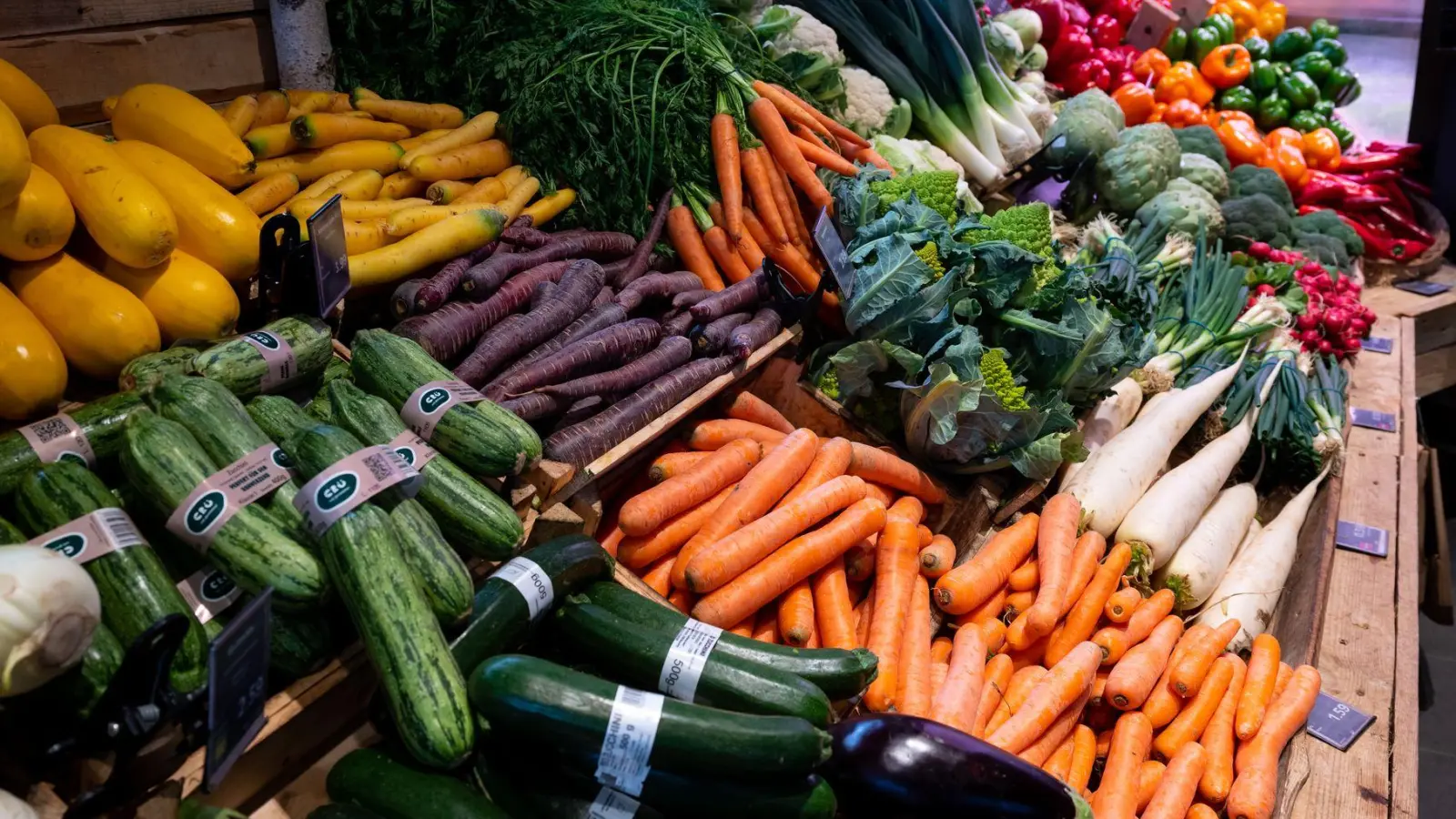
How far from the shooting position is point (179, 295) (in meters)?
1.80

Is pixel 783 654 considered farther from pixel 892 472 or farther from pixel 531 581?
pixel 892 472

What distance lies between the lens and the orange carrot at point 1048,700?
2.04 metres

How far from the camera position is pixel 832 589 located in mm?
2254

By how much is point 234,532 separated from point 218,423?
0.76 feet

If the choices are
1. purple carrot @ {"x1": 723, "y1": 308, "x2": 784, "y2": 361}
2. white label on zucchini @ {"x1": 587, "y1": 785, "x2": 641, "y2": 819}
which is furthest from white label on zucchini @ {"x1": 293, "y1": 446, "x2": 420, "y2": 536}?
purple carrot @ {"x1": 723, "y1": 308, "x2": 784, "y2": 361}

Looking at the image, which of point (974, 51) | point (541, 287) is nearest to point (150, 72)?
point (541, 287)

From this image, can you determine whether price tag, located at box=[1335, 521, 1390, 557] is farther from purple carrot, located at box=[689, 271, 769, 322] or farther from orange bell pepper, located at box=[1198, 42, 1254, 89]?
orange bell pepper, located at box=[1198, 42, 1254, 89]

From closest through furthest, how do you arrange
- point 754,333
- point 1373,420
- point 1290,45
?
1. point 754,333
2. point 1373,420
3. point 1290,45

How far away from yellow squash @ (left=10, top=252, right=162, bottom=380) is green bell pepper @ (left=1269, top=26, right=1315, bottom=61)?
735 centimetres

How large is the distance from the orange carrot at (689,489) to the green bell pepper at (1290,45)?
617cm

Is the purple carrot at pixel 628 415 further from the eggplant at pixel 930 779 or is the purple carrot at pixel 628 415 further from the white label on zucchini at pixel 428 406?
the eggplant at pixel 930 779

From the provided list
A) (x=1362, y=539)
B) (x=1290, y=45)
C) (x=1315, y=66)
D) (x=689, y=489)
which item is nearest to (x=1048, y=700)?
(x=689, y=489)

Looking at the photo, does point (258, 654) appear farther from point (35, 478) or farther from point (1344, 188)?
point (1344, 188)

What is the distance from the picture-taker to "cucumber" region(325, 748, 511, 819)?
1.31 meters
